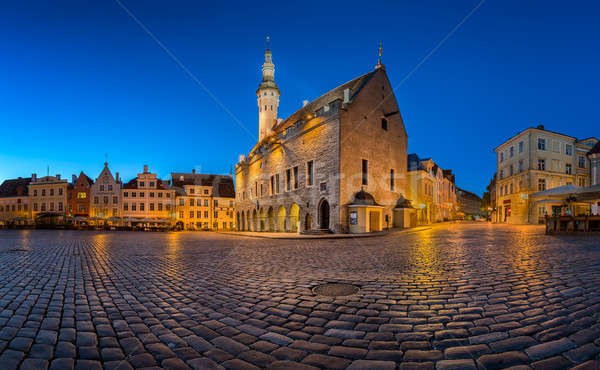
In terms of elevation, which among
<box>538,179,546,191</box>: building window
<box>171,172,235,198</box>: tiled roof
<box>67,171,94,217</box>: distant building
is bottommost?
<box>67,171,94,217</box>: distant building

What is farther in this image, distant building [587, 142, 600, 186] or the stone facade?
the stone facade

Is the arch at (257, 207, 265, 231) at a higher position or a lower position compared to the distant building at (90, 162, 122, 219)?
lower

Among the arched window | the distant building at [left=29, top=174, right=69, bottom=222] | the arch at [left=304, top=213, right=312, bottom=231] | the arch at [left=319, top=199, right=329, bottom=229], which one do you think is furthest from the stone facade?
the arched window

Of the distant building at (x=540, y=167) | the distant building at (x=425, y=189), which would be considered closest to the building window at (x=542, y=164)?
the distant building at (x=540, y=167)

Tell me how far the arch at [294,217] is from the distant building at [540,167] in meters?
27.9

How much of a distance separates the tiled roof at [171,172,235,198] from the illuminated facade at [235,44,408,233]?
28.3m

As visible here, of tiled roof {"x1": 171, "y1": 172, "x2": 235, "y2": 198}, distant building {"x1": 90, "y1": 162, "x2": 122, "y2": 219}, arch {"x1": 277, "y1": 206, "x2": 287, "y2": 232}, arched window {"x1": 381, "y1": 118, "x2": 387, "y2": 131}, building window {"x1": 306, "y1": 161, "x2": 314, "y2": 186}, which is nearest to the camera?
building window {"x1": 306, "y1": 161, "x2": 314, "y2": 186}

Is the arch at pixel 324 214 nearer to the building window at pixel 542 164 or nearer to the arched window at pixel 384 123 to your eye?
the arched window at pixel 384 123

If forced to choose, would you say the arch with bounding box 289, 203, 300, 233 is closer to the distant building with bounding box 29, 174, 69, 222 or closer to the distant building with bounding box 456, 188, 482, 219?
the distant building with bounding box 29, 174, 69, 222

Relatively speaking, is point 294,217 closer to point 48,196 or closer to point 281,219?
point 281,219

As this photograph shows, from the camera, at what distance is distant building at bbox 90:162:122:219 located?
54.3m

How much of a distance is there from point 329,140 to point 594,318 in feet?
75.9

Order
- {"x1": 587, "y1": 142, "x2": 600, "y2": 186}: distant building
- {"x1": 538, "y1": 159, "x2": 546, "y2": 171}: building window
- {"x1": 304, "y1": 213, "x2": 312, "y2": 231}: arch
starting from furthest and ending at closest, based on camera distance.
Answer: {"x1": 538, "y1": 159, "x2": 546, "y2": 171}: building window, {"x1": 587, "y1": 142, "x2": 600, "y2": 186}: distant building, {"x1": 304, "y1": 213, "x2": 312, "y2": 231}: arch

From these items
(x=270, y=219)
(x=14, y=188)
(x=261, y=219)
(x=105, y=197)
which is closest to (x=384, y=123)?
(x=270, y=219)
